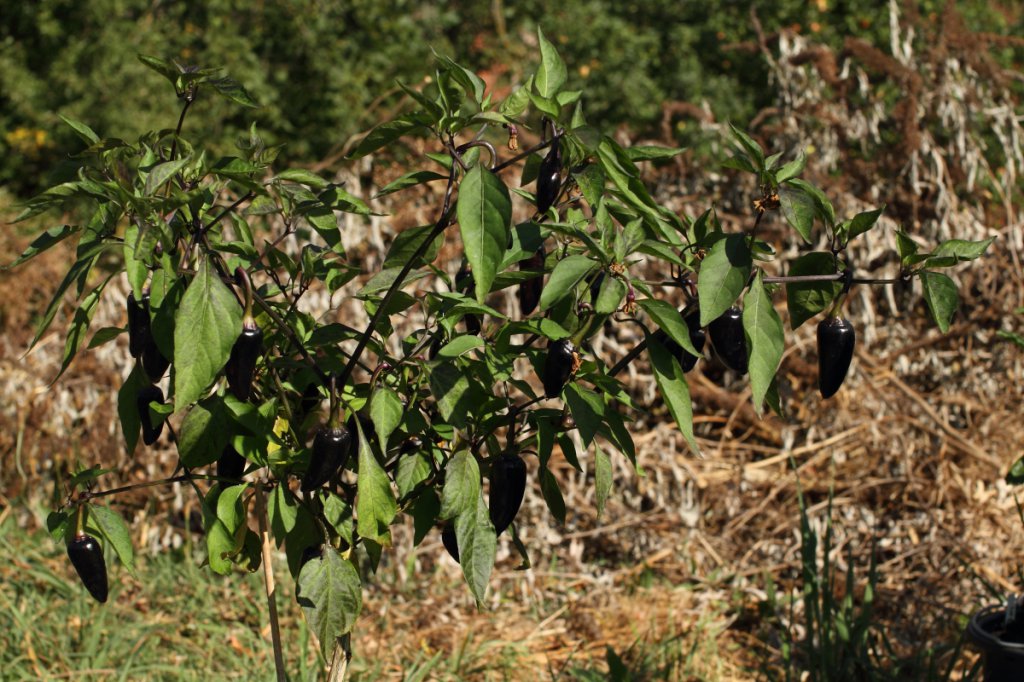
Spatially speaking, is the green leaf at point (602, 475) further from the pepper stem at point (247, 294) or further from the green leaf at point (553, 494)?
the pepper stem at point (247, 294)

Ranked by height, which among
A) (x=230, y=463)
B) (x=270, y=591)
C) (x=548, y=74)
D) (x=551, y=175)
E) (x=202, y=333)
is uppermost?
(x=548, y=74)

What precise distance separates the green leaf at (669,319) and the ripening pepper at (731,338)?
0.34 feet

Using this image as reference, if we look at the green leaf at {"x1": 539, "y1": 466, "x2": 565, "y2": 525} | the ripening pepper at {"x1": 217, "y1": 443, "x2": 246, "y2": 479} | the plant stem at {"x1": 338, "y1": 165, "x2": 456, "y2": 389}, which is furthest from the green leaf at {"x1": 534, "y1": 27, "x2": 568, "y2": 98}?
the ripening pepper at {"x1": 217, "y1": 443, "x2": 246, "y2": 479}

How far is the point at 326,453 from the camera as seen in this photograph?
1263mm

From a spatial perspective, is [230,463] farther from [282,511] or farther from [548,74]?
[548,74]

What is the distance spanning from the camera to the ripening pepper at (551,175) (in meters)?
1.22

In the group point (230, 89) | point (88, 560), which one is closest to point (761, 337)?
point (230, 89)

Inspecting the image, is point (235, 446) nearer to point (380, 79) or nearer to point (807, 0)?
point (380, 79)

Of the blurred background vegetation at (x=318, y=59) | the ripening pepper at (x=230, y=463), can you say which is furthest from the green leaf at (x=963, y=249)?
the blurred background vegetation at (x=318, y=59)

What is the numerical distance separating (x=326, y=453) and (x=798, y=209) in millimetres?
605

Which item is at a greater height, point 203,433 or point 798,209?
point 798,209

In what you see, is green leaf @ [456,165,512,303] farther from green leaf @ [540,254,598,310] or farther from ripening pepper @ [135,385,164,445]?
ripening pepper @ [135,385,164,445]

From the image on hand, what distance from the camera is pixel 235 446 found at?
138 centimetres

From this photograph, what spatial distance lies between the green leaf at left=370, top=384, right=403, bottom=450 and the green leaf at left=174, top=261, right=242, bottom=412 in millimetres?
185
